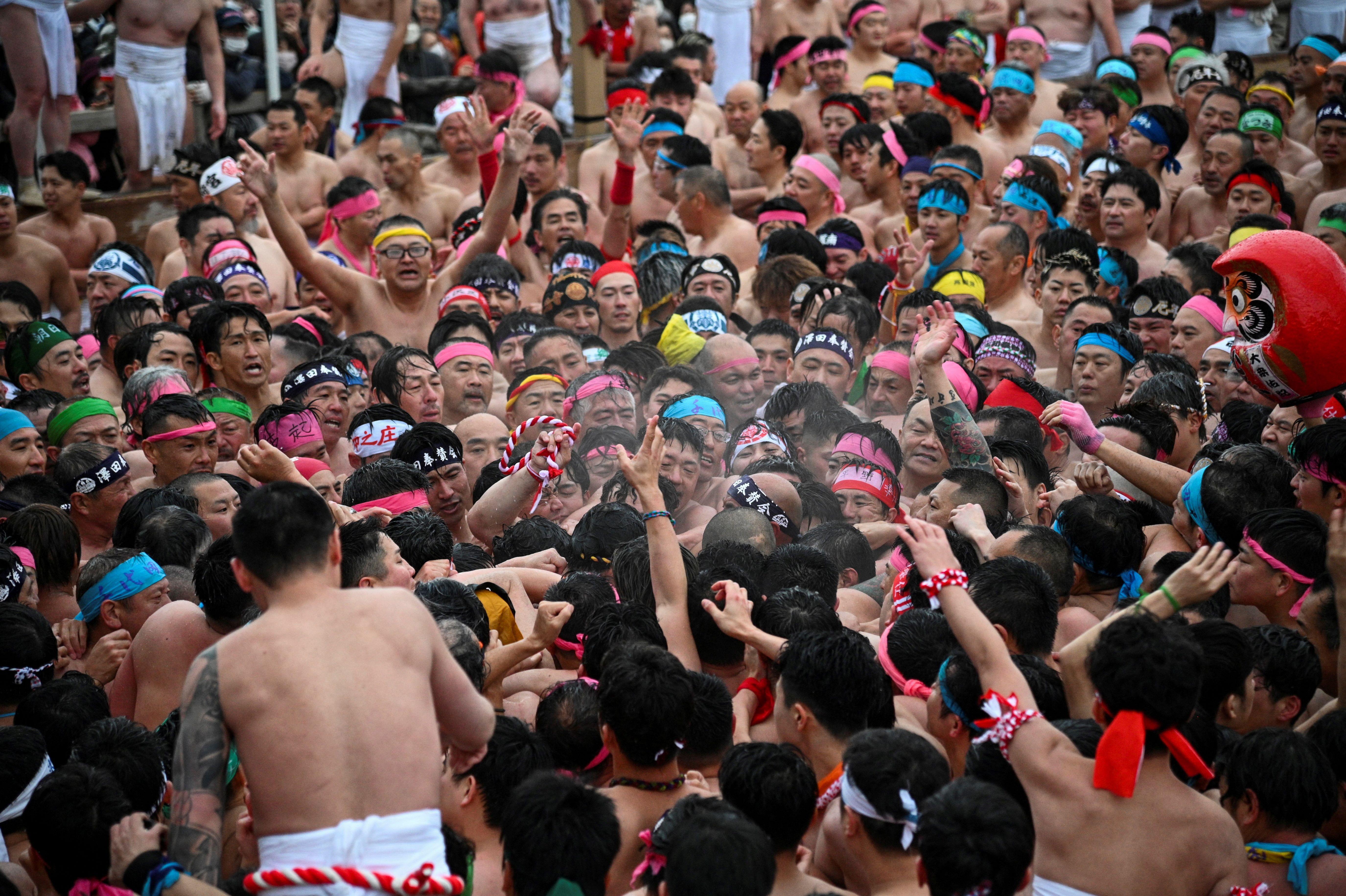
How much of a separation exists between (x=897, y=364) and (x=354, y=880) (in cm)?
475

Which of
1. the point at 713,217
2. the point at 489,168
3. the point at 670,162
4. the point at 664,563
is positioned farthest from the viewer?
the point at 670,162

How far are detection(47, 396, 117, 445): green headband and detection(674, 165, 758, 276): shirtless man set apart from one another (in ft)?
14.3

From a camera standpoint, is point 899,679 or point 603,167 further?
point 603,167

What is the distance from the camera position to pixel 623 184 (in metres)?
9.49

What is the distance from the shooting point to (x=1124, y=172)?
27.7 feet

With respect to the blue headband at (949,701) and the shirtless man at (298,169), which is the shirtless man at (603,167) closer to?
the shirtless man at (298,169)

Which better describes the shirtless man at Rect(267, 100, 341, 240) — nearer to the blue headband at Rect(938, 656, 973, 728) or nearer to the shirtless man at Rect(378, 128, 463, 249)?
the shirtless man at Rect(378, 128, 463, 249)

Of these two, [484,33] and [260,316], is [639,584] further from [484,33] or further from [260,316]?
[484,33]

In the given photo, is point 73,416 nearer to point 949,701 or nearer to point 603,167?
A: point 949,701

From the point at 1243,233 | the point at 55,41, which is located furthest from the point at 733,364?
the point at 55,41

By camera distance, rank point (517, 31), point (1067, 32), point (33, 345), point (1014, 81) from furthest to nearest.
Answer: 1. point (1067, 32)
2. point (517, 31)
3. point (1014, 81)
4. point (33, 345)

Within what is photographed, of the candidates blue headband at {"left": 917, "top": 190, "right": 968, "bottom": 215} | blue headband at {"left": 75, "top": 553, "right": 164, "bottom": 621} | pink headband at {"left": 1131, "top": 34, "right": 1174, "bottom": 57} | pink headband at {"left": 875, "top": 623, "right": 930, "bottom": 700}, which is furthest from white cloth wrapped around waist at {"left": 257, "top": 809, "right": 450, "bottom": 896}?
pink headband at {"left": 1131, "top": 34, "right": 1174, "bottom": 57}

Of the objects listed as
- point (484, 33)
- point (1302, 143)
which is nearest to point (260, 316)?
point (484, 33)

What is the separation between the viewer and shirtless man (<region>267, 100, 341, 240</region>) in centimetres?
1054
